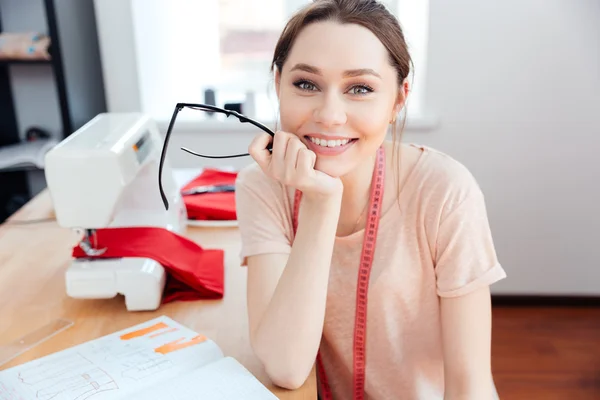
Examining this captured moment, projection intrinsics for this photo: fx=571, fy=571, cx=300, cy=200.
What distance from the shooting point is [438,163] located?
1028 mm

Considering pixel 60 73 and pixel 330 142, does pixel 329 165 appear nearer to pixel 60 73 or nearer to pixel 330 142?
pixel 330 142

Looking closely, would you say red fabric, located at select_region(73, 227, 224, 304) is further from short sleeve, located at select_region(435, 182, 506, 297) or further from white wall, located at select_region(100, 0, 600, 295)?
white wall, located at select_region(100, 0, 600, 295)

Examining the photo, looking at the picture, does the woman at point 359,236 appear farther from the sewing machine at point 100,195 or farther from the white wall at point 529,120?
the white wall at point 529,120

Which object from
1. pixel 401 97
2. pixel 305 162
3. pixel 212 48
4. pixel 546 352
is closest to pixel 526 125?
pixel 546 352

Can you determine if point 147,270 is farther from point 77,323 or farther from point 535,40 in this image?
point 535,40

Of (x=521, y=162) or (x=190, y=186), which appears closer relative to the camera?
(x=190, y=186)

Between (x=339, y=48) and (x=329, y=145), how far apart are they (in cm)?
15

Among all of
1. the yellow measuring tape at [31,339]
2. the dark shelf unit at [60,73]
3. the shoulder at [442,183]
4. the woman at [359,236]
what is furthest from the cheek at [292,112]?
the dark shelf unit at [60,73]

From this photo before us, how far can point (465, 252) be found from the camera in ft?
3.15

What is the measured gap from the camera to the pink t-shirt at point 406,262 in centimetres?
97

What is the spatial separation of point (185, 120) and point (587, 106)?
162cm

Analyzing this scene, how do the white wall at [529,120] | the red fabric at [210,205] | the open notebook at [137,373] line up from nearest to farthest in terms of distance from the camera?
1. the open notebook at [137,373]
2. the red fabric at [210,205]
3. the white wall at [529,120]

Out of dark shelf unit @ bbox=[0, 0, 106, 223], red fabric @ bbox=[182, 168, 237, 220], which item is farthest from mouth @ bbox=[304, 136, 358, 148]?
dark shelf unit @ bbox=[0, 0, 106, 223]

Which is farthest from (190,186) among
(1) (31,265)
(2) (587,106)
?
(2) (587,106)
